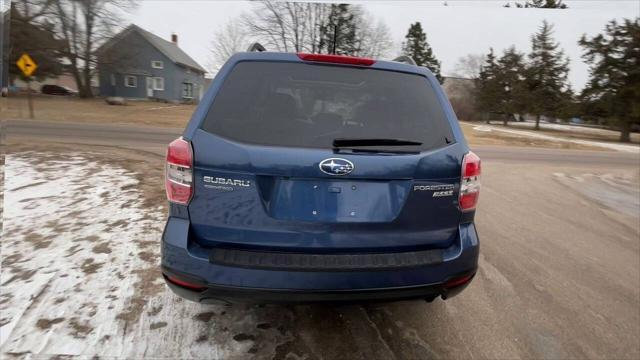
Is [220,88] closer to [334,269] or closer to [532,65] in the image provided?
[334,269]

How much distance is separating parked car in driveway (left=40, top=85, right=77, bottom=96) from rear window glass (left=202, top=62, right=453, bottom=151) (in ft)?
93.7

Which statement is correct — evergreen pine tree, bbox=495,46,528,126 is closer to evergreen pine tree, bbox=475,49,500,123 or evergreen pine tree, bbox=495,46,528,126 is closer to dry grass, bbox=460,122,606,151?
evergreen pine tree, bbox=475,49,500,123

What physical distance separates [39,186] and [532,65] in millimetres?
58324

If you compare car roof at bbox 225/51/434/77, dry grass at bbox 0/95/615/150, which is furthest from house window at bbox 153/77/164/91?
car roof at bbox 225/51/434/77

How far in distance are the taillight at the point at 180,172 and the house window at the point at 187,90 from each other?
38217 millimetres

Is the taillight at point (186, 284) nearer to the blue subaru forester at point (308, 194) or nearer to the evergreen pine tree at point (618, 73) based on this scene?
the blue subaru forester at point (308, 194)

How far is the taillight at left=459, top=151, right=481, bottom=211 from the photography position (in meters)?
2.19

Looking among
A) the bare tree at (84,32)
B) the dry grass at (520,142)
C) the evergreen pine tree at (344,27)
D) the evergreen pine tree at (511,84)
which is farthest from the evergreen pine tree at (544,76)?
the bare tree at (84,32)

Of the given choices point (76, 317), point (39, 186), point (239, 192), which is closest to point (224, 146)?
point (239, 192)

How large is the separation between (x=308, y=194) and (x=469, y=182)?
0.99 metres

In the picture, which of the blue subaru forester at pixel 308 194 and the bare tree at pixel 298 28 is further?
the bare tree at pixel 298 28

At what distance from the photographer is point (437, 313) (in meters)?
2.98

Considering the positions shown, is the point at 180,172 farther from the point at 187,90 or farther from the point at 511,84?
the point at 511,84

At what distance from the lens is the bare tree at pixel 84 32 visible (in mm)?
25703
